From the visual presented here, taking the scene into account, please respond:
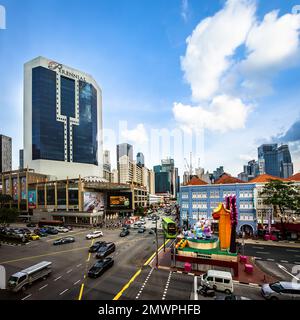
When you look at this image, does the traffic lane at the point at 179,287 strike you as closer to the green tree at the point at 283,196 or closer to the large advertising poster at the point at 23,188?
the green tree at the point at 283,196

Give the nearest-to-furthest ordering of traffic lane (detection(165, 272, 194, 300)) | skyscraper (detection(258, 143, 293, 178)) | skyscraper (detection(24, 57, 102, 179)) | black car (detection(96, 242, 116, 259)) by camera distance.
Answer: traffic lane (detection(165, 272, 194, 300)) < black car (detection(96, 242, 116, 259)) < skyscraper (detection(258, 143, 293, 178)) < skyscraper (detection(24, 57, 102, 179))

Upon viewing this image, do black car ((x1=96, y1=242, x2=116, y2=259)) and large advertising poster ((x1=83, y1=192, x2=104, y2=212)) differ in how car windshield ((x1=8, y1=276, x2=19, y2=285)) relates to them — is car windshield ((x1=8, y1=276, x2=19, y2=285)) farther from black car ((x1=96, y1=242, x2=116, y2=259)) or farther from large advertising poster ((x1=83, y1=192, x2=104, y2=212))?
large advertising poster ((x1=83, y1=192, x2=104, y2=212))

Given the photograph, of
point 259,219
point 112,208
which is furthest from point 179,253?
point 112,208

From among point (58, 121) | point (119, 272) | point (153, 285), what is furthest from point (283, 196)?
point (58, 121)

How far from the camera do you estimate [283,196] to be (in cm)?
2497

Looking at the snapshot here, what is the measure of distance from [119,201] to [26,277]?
40.2m

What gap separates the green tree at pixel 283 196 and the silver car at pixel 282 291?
17.4m

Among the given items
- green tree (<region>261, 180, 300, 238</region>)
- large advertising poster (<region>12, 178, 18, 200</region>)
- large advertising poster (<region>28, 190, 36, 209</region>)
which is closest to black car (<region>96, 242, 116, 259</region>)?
green tree (<region>261, 180, 300, 238</region>)

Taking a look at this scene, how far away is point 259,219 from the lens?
2769 centimetres

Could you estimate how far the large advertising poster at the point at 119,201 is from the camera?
5071 centimetres

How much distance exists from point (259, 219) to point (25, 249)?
29.3m

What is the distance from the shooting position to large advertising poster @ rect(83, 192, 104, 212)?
43.0 m

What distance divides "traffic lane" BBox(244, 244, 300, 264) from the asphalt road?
10365 mm
